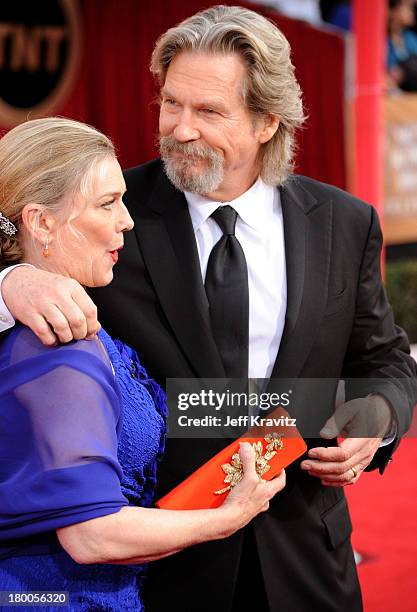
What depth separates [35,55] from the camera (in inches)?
269

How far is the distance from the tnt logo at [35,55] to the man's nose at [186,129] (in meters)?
4.66

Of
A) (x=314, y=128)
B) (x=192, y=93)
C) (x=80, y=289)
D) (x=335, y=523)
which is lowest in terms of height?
(x=314, y=128)

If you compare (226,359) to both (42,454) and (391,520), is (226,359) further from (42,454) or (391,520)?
(391,520)

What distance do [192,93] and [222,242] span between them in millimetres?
376

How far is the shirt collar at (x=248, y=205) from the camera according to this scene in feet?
7.54

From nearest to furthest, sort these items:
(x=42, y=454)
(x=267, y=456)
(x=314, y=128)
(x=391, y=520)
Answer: (x=42, y=454), (x=267, y=456), (x=391, y=520), (x=314, y=128)

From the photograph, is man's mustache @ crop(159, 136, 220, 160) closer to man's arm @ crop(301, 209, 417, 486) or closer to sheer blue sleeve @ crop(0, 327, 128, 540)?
man's arm @ crop(301, 209, 417, 486)

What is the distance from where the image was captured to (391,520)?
423cm

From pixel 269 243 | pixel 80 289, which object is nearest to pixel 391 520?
pixel 269 243

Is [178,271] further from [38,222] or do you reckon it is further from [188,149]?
[38,222]

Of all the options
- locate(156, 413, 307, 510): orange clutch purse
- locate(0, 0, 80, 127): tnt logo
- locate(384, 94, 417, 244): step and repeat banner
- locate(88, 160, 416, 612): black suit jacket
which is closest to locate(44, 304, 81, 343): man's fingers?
locate(156, 413, 307, 510): orange clutch purse

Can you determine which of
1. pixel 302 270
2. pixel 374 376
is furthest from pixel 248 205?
pixel 374 376

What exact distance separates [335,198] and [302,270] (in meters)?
0.27

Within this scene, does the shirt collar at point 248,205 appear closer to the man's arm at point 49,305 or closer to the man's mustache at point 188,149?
the man's mustache at point 188,149
